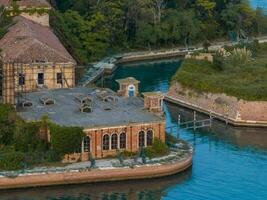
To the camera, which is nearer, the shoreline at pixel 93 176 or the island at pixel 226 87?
the shoreline at pixel 93 176

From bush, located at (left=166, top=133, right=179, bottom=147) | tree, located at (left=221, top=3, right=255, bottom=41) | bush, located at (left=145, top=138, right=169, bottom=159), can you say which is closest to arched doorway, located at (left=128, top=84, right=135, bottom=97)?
bush, located at (left=166, top=133, right=179, bottom=147)

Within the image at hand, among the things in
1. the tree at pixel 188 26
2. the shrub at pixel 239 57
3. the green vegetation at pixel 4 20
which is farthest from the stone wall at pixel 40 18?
the tree at pixel 188 26

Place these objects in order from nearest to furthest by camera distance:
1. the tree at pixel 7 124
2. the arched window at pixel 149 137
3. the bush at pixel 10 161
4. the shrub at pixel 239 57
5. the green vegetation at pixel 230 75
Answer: the bush at pixel 10 161 < the tree at pixel 7 124 < the arched window at pixel 149 137 < the green vegetation at pixel 230 75 < the shrub at pixel 239 57

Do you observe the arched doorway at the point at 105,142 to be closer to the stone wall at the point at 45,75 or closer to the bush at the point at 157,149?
the bush at the point at 157,149

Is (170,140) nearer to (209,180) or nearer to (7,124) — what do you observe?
(209,180)

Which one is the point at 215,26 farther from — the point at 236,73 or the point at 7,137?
the point at 7,137

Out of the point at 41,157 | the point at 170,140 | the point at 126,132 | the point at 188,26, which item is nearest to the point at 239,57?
the point at 188,26
